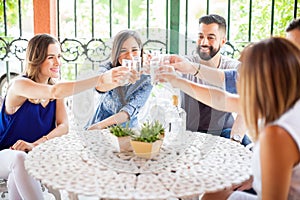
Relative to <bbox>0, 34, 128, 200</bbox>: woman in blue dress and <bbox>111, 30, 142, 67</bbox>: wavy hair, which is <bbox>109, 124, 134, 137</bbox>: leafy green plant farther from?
<bbox>111, 30, 142, 67</bbox>: wavy hair

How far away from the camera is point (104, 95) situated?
2.46 m

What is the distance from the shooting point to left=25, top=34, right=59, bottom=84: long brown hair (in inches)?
91.0

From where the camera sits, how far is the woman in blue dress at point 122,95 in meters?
2.42

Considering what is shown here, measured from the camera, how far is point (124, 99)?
8.17 ft

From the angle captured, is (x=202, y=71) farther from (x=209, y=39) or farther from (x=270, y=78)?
(x=270, y=78)

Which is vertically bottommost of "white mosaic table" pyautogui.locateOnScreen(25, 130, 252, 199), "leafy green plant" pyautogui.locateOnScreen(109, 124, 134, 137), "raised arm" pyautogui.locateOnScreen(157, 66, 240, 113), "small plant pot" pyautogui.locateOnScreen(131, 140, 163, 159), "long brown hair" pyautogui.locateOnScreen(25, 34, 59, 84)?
"white mosaic table" pyautogui.locateOnScreen(25, 130, 252, 199)

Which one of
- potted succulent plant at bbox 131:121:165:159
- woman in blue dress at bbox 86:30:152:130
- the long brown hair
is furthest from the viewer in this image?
woman in blue dress at bbox 86:30:152:130

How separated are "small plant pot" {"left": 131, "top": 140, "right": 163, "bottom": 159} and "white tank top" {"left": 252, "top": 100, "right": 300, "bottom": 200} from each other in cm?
43

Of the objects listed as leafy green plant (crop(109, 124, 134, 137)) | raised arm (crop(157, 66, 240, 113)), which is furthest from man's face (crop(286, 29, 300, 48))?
leafy green plant (crop(109, 124, 134, 137))

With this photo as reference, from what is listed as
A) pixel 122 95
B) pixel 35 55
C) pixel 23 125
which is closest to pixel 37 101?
pixel 23 125

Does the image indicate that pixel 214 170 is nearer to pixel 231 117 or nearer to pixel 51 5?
pixel 231 117

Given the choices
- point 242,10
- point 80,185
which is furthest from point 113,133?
point 242,10

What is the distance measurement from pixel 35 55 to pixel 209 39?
3.49 feet

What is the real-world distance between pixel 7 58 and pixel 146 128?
1.90 metres
